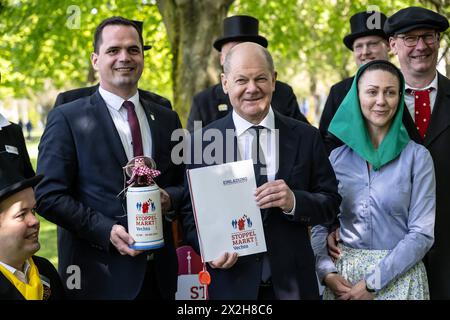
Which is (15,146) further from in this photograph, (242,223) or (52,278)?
(242,223)

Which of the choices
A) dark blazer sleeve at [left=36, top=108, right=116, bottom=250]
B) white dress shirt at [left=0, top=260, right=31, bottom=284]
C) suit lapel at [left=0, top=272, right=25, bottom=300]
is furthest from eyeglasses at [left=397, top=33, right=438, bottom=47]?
suit lapel at [left=0, top=272, right=25, bottom=300]

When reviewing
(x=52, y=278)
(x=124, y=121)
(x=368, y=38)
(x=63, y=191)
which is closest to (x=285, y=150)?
(x=124, y=121)

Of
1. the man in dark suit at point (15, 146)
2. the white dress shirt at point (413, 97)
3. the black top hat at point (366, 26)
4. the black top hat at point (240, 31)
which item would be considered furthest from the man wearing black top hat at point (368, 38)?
the man in dark suit at point (15, 146)

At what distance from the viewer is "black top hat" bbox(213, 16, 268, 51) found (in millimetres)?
6543

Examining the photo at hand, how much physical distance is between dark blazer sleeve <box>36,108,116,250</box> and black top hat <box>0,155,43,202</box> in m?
0.16

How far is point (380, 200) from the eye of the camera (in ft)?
12.2

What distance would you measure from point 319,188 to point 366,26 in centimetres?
342

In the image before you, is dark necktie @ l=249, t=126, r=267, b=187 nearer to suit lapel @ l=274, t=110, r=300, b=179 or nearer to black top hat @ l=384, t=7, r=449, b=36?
suit lapel @ l=274, t=110, r=300, b=179

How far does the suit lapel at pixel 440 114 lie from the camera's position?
4.29 meters

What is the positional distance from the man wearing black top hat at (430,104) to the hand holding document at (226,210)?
1473 mm

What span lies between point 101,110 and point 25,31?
1157 cm

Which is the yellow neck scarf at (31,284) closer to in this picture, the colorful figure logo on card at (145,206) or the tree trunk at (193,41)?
the colorful figure logo on card at (145,206)

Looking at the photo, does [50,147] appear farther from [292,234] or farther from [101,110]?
[292,234]

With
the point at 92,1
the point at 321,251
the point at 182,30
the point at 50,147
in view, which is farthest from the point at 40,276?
the point at 92,1
